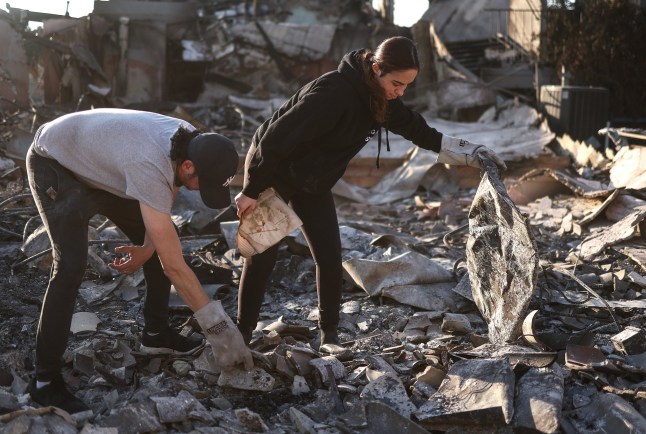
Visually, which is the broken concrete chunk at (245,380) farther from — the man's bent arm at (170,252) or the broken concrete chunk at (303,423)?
the man's bent arm at (170,252)

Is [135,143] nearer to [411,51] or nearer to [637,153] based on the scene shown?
[411,51]

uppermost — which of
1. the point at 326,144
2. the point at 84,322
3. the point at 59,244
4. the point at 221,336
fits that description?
the point at 326,144

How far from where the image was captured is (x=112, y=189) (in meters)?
3.24

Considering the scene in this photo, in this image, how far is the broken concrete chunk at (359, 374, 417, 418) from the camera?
11.3 ft

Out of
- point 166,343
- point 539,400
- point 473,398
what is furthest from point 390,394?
point 166,343

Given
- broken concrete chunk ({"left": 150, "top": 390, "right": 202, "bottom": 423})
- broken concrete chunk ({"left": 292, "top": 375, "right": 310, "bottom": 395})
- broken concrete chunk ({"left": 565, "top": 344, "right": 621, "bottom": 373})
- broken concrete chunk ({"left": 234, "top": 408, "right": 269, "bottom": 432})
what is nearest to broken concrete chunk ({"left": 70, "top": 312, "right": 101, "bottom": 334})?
broken concrete chunk ({"left": 150, "top": 390, "right": 202, "bottom": 423})

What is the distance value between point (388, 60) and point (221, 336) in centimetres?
144

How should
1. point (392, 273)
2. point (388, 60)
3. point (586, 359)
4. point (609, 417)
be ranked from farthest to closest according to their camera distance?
point (392, 273), point (586, 359), point (388, 60), point (609, 417)

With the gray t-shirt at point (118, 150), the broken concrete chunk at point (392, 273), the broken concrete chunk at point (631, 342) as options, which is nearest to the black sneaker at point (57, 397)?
the gray t-shirt at point (118, 150)

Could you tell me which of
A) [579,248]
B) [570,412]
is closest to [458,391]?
[570,412]

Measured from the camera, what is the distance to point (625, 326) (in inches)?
179

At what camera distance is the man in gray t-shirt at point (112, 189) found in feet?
9.95

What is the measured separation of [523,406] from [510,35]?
14.5 metres

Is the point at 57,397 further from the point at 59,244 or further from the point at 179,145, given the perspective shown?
the point at 179,145
